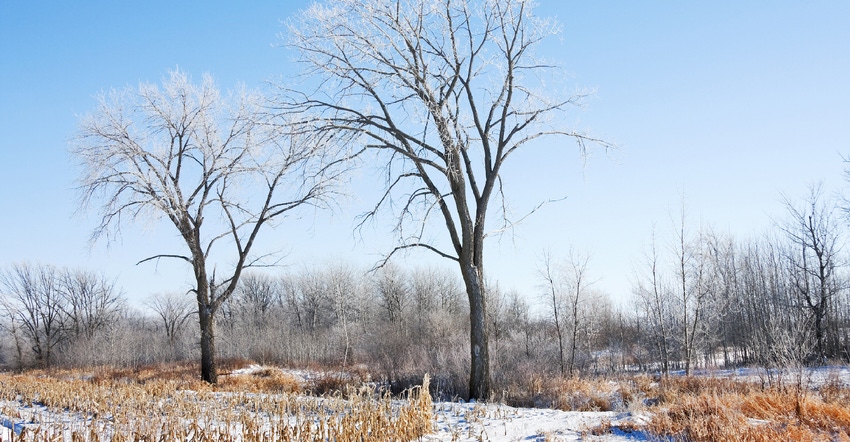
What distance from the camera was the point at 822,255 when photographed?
26656 mm

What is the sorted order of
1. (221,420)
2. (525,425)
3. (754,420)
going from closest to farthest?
(754,420), (525,425), (221,420)

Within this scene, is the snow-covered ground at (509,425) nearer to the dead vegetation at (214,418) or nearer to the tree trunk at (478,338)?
the dead vegetation at (214,418)

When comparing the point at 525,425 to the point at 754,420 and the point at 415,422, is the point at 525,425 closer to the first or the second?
the point at 415,422

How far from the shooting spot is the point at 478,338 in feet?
34.1

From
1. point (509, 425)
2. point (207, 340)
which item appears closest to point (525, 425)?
point (509, 425)

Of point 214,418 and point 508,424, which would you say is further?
point 214,418

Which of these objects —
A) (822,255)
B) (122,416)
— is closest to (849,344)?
(822,255)

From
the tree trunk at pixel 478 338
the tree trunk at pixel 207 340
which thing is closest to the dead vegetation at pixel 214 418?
the tree trunk at pixel 478 338

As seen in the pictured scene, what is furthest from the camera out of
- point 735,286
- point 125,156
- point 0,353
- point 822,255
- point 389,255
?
point 0,353

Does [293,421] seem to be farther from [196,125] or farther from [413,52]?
[196,125]

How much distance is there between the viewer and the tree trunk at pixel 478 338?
33.8ft

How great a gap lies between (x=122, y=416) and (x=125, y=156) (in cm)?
1189

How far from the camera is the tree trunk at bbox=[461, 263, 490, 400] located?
33.8 feet

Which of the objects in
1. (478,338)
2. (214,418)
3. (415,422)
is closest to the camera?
(415,422)
